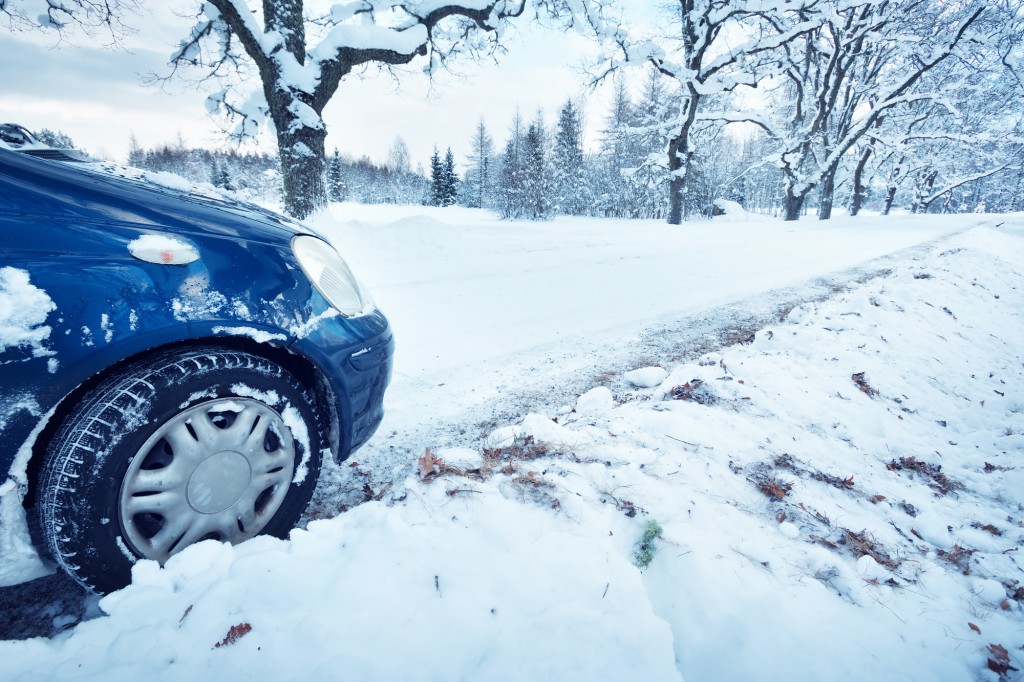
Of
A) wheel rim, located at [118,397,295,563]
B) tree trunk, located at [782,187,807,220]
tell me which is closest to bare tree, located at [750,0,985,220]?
tree trunk, located at [782,187,807,220]

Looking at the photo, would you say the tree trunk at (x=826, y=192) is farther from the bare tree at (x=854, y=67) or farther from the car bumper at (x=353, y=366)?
the car bumper at (x=353, y=366)

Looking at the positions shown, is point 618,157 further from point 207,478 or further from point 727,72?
point 207,478

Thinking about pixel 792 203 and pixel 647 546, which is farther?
pixel 792 203

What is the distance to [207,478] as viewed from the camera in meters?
1.46

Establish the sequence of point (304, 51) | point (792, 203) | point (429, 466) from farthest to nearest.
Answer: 1. point (792, 203)
2. point (304, 51)
3. point (429, 466)

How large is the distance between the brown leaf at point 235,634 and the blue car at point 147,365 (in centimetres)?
44

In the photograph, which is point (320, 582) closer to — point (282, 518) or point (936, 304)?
point (282, 518)

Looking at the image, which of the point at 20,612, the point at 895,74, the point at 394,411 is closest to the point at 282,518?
the point at 20,612

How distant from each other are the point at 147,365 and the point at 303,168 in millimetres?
8068

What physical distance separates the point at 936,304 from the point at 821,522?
5.23 meters

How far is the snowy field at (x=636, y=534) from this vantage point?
1.19 meters

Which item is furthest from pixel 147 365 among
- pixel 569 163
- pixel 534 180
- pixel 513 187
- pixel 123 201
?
pixel 569 163

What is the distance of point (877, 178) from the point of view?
1430 inches

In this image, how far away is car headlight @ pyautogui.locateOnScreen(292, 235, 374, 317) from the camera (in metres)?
1.78
